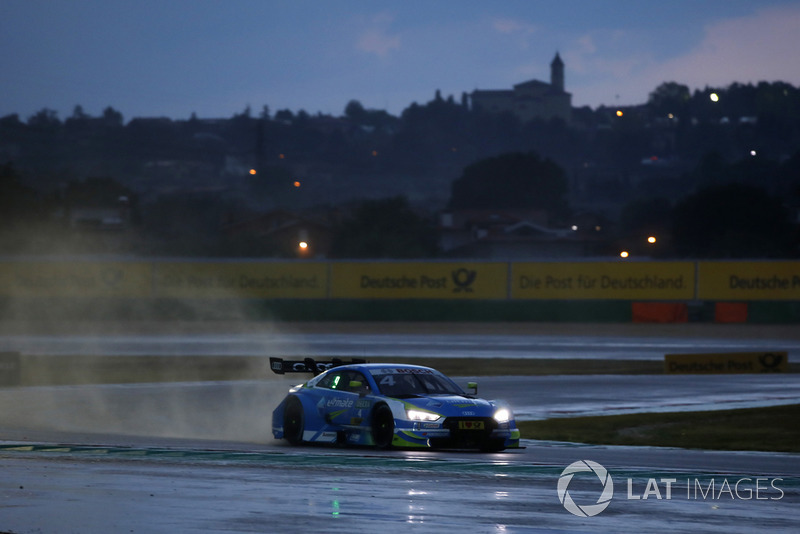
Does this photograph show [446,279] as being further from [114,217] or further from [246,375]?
[114,217]

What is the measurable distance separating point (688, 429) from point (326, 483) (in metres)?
9.10

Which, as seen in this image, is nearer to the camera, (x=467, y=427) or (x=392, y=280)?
(x=467, y=427)

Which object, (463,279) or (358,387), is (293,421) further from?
(463,279)

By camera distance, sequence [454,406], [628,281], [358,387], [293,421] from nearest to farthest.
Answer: [454,406] < [358,387] < [293,421] < [628,281]

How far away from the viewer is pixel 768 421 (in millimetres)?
17938

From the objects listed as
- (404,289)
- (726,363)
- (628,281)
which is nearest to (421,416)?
(726,363)

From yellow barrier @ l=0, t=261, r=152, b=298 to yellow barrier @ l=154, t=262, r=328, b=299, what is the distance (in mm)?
1024

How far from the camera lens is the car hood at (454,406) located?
12.7 meters

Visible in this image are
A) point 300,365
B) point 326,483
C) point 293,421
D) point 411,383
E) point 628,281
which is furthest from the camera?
point 628,281

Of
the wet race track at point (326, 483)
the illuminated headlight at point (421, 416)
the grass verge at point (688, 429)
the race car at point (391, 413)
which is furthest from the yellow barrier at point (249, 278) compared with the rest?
the illuminated headlight at point (421, 416)

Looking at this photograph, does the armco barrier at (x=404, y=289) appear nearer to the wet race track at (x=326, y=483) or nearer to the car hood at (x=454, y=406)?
the wet race track at (x=326, y=483)

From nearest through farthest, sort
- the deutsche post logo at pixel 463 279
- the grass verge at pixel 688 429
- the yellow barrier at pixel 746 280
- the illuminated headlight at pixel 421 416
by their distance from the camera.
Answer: the illuminated headlight at pixel 421 416, the grass verge at pixel 688 429, the yellow barrier at pixel 746 280, the deutsche post logo at pixel 463 279

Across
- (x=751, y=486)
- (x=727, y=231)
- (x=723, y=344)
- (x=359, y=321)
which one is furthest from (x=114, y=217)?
(x=751, y=486)

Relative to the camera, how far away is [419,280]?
51188 mm
